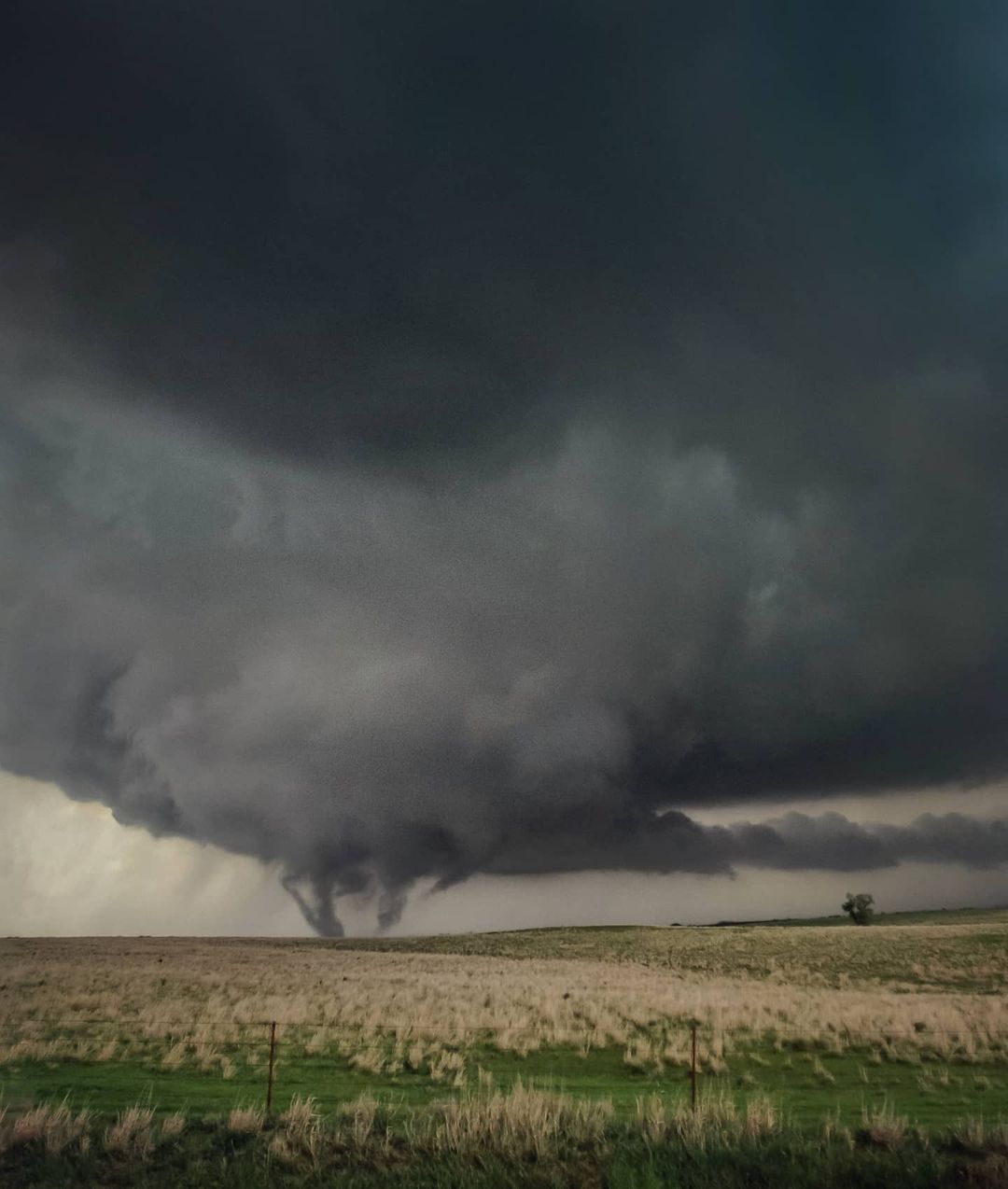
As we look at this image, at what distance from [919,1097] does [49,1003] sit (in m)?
31.7

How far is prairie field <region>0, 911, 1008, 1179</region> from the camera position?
57.4ft

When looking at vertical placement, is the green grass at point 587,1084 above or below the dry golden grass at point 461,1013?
below

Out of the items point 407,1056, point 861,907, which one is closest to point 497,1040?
point 407,1056

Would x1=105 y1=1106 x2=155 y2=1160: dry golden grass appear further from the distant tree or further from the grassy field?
the distant tree

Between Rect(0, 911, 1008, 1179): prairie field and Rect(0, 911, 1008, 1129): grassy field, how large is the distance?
4.9 inches

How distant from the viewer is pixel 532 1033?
99.3ft

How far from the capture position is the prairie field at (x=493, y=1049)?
1750 centimetres

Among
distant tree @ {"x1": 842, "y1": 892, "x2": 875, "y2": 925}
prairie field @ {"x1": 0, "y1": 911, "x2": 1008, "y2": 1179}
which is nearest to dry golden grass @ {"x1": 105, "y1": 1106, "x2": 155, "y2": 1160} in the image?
prairie field @ {"x1": 0, "y1": 911, "x2": 1008, "y2": 1179}

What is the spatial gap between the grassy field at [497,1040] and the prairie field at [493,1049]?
12 centimetres

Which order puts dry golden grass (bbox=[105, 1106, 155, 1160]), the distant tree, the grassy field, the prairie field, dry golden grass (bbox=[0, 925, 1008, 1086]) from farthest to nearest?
the distant tree → dry golden grass (bbox=[0, 925, 1008, 1086]) → the grassy field → the prairie field → dry golden grass (bbox=[105, 1106, 155, 1160])

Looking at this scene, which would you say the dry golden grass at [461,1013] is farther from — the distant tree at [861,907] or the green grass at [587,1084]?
the distant tree at [861,907]

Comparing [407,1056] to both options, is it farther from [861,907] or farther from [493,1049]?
[861,907]

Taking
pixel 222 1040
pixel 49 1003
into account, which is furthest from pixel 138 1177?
pixel 49 1003

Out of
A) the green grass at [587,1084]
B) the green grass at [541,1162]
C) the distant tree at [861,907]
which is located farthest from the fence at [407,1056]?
the distant tree at [861,907]
